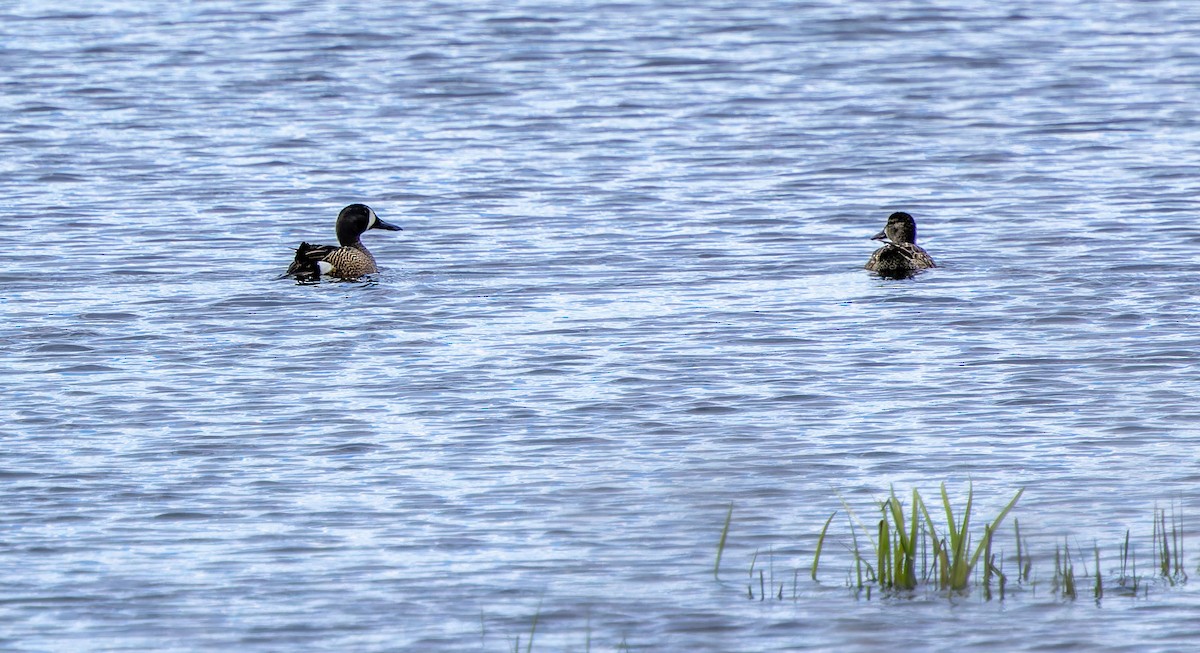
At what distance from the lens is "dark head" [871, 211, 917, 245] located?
17.0m

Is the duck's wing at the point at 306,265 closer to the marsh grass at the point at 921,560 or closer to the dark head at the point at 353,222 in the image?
the dark head at the point at 353,222

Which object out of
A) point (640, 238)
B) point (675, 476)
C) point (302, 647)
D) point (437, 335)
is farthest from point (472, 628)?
point (640, 238)

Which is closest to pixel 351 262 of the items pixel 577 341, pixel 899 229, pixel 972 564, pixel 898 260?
pixel 577 341

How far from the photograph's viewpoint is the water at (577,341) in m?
8.44

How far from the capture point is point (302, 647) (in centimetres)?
780

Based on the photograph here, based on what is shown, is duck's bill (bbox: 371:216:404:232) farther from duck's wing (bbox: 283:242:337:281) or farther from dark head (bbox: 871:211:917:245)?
dark head (bbox: 871:211:917:245)

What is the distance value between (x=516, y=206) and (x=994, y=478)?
1038 cm

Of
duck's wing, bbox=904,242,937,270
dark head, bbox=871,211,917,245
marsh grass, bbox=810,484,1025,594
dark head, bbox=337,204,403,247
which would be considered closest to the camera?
marsh grass, bbox=810,484,1025,594

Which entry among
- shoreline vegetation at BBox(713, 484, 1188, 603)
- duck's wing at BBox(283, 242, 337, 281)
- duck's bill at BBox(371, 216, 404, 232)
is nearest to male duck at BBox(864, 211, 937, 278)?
duck's bill at BBox(371, 216, 404, 232)

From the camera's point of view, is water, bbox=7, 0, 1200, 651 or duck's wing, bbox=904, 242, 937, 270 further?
duck's wing, bbox=904, 242, 937, 270

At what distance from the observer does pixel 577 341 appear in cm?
1367

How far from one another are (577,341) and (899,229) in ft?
14.4

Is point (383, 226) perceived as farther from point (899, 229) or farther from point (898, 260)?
point (898, 260)

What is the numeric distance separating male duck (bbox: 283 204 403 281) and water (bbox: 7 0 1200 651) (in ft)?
0.81
